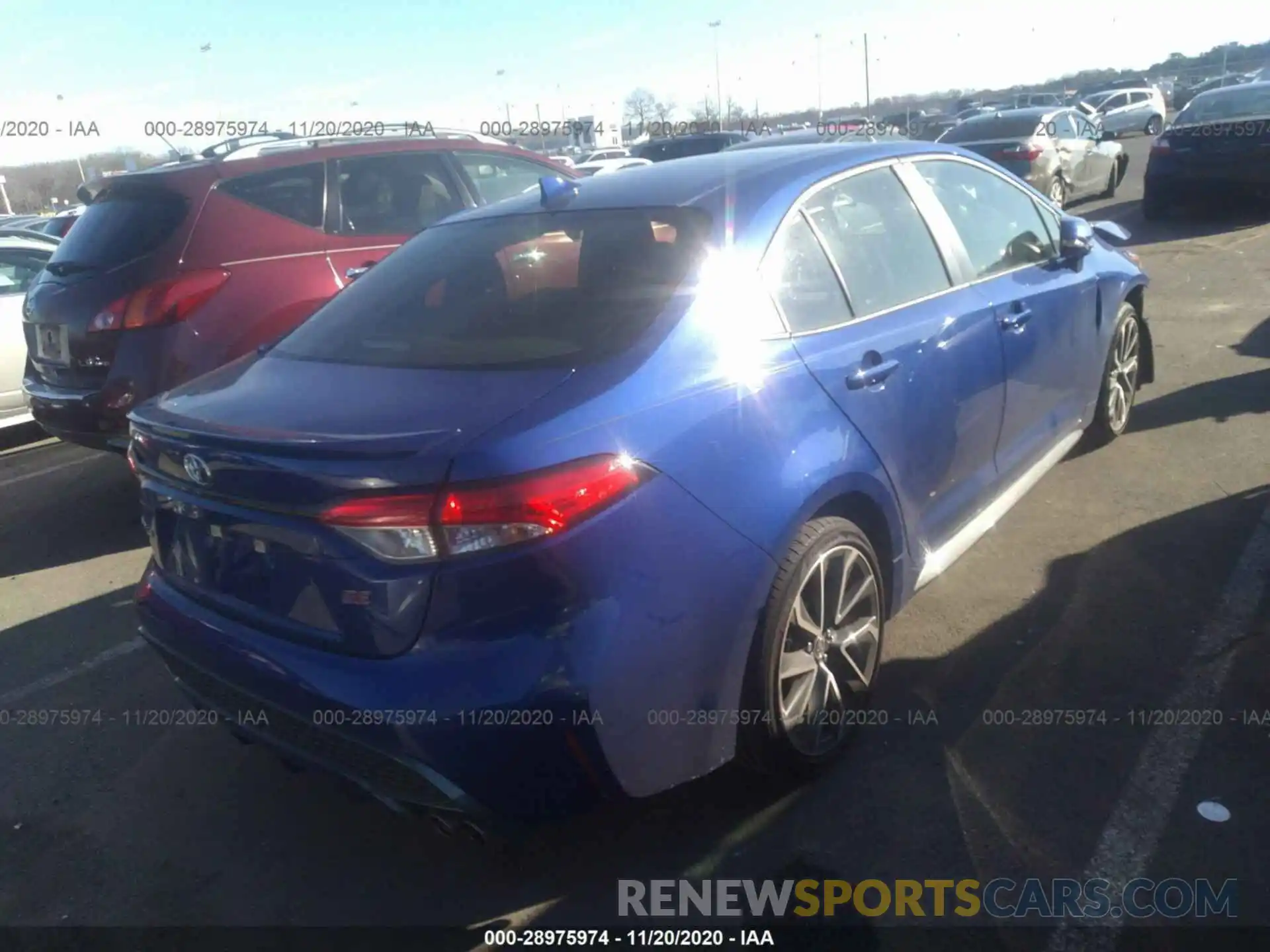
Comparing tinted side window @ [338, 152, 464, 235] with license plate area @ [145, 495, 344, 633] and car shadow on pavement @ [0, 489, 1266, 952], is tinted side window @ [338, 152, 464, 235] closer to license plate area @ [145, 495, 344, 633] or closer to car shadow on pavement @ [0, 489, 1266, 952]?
car shadow on pavement @ [0, 489, 1266, 952]

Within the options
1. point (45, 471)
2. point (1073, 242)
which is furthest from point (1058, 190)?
point (45, 471)

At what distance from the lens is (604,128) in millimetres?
32312

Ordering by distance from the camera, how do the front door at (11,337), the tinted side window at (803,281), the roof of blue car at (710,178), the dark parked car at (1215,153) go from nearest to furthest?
the tinted side window at (803,281)
the roof of blue car at (710,178)
the front door at (11,337)
the dark parked car at (1215,153)

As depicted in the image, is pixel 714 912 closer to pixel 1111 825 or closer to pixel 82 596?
pixel 1111 825

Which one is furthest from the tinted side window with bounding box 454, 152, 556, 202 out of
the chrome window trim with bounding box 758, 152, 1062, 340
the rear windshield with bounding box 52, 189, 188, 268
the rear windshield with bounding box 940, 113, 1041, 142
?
the rear windshield with bounding box 940, 113, 1041, 142

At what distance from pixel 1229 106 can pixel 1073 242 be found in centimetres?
1030

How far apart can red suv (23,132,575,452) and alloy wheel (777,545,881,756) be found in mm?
2909

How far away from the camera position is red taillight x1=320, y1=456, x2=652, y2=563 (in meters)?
2.08

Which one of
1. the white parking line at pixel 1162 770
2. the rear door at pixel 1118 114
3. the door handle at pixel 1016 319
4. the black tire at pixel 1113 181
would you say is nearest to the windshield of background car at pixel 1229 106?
the black tire at pixel 1113 181

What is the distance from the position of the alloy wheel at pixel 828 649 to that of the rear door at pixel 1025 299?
1143 mm

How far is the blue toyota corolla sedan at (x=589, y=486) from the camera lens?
2119mm

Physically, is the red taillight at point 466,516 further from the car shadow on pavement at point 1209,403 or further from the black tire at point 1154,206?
the black tire at point 1154,206

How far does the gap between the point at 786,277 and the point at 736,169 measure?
→ 1.75ft

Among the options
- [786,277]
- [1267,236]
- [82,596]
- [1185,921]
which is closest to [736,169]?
[786,277]
